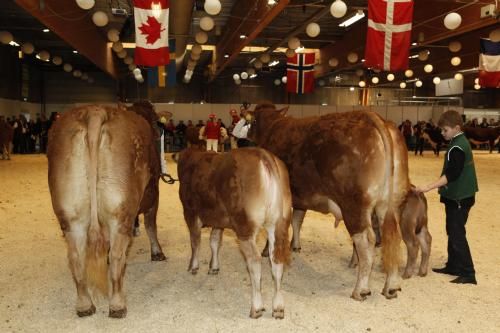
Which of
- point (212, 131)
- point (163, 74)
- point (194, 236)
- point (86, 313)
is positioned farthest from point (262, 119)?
point (163, 74)

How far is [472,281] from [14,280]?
15.8ft

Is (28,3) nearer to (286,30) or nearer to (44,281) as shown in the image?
(44,281)

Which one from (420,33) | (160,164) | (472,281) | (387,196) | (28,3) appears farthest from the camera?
(420,33)

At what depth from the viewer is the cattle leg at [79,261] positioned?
380 centimetres

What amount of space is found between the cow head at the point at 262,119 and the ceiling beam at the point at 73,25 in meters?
7.90

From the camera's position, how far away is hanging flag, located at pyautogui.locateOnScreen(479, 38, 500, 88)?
13461 mm

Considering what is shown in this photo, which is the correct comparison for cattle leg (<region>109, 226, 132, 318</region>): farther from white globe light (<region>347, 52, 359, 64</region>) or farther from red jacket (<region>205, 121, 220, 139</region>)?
white globe light (<region>347, 52, 359, 64</region>)

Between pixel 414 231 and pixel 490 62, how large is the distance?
10588 mm

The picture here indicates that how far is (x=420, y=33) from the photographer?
1611 cm

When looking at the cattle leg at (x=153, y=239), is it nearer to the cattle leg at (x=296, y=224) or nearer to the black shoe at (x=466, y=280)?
the cattle leg at (x=296, y=224)

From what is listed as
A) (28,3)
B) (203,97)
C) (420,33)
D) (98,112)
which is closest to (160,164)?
(98,112)

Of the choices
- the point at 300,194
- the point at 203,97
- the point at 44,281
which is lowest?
the point at 44,281

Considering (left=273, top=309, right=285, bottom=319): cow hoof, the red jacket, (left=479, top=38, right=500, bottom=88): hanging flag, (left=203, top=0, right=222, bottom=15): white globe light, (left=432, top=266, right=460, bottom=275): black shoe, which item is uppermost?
(left=203, top=0, right=222, bottom=15): white globe light

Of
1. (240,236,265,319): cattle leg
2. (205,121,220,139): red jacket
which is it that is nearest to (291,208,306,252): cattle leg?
(240,236,265,319): cattle leg
